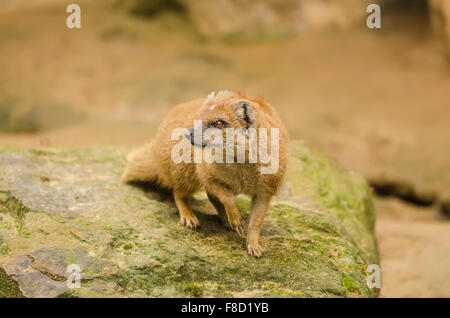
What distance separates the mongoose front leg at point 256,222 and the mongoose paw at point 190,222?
1.84 feet

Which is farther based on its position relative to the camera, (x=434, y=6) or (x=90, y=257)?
(x=434, y=6)

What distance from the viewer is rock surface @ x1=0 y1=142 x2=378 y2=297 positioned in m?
3.69

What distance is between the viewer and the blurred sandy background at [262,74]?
11453 mm

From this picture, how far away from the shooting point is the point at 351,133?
483 inches

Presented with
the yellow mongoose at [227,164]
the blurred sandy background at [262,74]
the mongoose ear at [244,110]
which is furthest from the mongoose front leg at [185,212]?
the blurred sandy background at [262,74]

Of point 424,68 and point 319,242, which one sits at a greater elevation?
point 424,68

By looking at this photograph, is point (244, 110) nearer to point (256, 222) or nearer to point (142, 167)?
point (256, 222)

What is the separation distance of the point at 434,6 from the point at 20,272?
11617mm

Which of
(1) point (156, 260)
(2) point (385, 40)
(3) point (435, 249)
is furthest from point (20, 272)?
(2) point (385, 40)

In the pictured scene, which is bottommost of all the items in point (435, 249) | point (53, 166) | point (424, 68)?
point (435, 249)

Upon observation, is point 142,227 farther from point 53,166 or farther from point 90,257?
point 53,166

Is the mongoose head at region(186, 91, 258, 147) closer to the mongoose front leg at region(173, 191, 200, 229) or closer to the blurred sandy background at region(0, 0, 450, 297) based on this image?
the mongoose front leg at region(173, 191, 200, 229)

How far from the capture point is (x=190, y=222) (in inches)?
182

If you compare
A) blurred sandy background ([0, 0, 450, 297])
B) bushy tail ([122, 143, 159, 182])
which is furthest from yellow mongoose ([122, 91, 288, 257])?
blurred sandy background ([0, 0, 450, 297])
